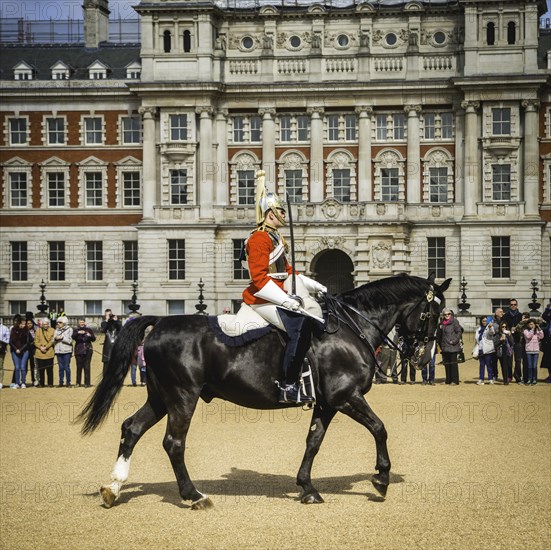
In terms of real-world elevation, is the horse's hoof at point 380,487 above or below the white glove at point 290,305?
below

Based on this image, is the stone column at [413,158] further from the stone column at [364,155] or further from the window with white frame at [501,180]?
the window with white frame at [501,180]

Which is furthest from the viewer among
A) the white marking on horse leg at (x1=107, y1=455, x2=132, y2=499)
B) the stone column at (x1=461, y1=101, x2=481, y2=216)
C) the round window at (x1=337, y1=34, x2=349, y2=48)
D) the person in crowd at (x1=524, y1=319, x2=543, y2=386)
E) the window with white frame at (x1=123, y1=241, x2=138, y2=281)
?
the window with white frame at (x1=123, y1=241, x2=138, y2=281)

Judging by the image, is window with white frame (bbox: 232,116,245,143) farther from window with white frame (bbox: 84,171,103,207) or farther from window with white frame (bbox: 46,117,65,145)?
window with white frame (bbox: 46,117,65,145)

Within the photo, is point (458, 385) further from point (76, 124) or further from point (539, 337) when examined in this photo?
point (76, 124)

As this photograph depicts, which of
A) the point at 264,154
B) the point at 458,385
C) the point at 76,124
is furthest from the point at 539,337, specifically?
the point at 76,124

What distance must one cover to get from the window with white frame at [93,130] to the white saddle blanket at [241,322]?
143 ft

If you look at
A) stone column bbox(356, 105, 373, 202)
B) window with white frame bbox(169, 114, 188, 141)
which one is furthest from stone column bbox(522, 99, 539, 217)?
window with white frame bbox(169, 114, 188, 141)

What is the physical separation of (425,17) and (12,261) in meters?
24.4

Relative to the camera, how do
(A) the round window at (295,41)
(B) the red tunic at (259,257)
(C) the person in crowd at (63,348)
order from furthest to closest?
(A) the round window at (295,41) → (C) the person in crowd at (63,348) → (B) the red tunic at (259,257)

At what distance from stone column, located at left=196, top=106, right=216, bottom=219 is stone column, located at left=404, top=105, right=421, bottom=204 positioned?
971cm

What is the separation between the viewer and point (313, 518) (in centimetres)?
1014

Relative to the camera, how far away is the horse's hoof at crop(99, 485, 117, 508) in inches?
416

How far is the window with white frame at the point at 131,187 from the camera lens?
53000 millimetres

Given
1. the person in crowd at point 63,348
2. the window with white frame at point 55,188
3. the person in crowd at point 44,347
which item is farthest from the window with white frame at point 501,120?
the person in crowd at point 44,347
